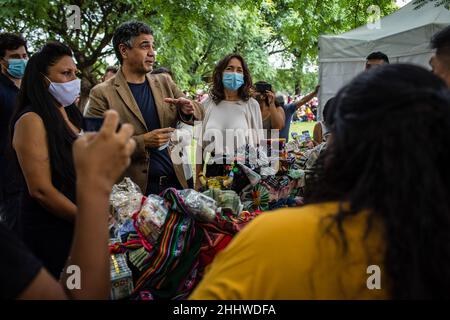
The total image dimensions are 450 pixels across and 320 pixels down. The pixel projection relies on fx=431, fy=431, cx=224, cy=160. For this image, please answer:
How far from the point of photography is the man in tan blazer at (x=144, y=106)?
116 inches

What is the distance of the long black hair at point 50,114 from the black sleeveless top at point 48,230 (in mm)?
21

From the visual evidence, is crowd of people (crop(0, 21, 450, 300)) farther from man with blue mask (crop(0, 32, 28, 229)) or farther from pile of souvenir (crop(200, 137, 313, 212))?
man with blue mask (crop(0, 32, 28, 229))

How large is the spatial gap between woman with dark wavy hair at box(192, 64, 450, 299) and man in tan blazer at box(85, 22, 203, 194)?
6.57ft

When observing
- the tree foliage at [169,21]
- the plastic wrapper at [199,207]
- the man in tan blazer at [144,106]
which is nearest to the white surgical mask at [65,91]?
the man in tan blazer at [144,106]

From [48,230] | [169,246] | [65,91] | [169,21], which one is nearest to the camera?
[169,246]

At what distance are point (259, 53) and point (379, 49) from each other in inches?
591

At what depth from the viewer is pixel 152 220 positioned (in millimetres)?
1812

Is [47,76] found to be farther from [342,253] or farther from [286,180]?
[342,253]

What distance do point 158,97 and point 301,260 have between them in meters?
2.43

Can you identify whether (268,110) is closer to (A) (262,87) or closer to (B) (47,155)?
(A) (262,87)

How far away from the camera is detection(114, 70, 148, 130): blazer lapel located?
302cm

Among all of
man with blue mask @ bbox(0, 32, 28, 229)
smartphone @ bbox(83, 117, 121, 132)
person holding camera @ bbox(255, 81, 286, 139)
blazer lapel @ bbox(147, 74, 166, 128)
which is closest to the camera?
smartphone @ bbox(83, 117, 121, 132)

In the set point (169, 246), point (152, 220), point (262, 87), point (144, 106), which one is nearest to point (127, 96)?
point (144, 106)

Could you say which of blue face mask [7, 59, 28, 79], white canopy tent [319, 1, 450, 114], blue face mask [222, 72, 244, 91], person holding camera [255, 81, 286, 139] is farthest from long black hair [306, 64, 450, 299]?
white canopy tent [319, 1, 450, 114]
